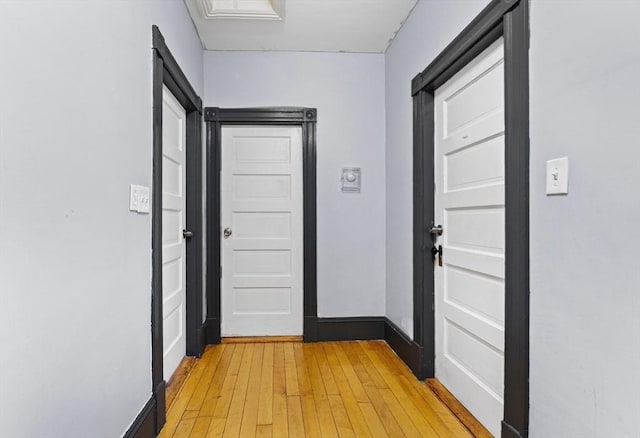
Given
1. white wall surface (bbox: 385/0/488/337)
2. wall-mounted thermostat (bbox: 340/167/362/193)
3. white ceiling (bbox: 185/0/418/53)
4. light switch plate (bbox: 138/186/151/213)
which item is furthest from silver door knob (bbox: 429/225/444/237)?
light switch plate (bbox: 138/186/151/213)

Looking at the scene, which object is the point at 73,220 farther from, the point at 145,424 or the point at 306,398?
the point at 306,398

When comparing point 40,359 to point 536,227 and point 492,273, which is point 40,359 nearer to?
point 536,227

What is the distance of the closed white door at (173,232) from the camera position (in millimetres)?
2449

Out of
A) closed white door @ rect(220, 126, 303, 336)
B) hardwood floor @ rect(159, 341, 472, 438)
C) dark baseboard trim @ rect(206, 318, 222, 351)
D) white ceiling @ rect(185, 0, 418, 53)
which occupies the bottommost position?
hardwood floor @ rect(159, 341, 472, 438)

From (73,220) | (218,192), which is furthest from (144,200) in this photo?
(218,192)

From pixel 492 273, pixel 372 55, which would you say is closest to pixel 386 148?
pixel 372 55

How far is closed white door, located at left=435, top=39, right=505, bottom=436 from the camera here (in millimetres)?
1821

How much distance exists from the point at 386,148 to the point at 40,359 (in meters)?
2.84

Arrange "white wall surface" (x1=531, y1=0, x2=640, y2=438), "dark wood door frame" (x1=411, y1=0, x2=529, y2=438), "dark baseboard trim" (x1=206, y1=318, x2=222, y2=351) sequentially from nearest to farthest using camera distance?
1. "white wall surface" (x1=531, y1=0, x2=640, y2=438)
2. "dark wood door frame" (x1=411, y1=0, x2=529, y2=438)
3. "dark baseboard trim" (x1=206, y1=318, x2=222, y2=351)

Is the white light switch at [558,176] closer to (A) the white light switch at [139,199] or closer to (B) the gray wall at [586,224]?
(B) the gray wall at [586,224]

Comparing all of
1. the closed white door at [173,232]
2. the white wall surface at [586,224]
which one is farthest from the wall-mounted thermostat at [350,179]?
the white wall surface at [586,224]

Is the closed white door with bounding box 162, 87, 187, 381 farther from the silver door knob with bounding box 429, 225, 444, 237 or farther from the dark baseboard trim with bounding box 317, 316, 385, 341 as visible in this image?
the silver door knob with bounding box 429, 225, 444, 237

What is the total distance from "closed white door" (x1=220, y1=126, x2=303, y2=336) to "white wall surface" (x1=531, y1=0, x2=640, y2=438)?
7.30 feet

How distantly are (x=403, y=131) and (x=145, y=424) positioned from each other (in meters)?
2.41
